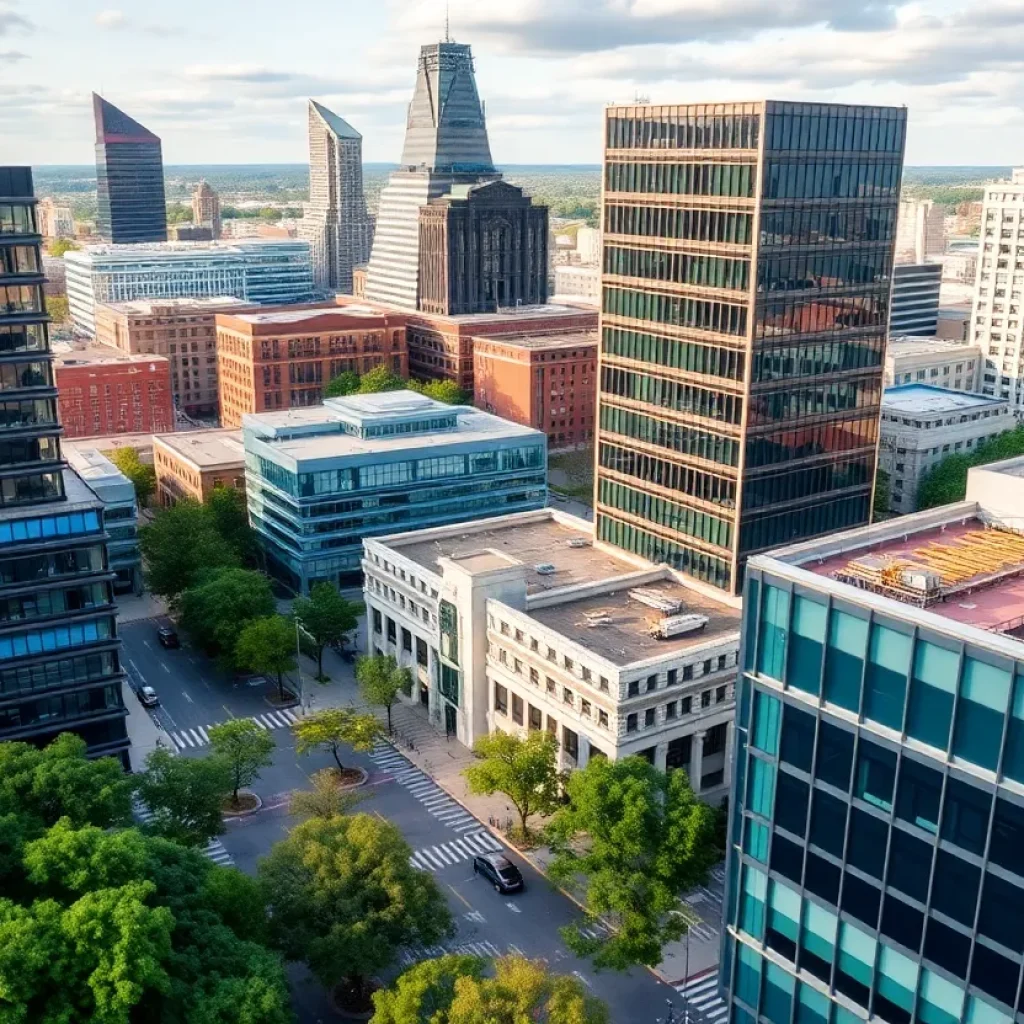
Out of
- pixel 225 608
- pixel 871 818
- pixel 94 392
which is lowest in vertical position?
pixel 225 608

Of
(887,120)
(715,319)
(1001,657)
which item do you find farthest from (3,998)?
(887,120)

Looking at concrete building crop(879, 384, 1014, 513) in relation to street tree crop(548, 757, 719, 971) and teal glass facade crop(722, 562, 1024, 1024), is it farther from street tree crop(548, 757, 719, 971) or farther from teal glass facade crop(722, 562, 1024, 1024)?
teal glass facade crop(722, 562, 1024, 1024)

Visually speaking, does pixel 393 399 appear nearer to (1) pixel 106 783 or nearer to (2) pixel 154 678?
(2) pixel 154 678

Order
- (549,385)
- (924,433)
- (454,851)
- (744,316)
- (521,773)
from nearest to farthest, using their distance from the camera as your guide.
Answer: (521,773) < (454,851) < (744,316) < (924,433) < (549,385)

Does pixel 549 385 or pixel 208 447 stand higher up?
pixel 549 385

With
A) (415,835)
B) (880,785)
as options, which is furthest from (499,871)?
(880,785)

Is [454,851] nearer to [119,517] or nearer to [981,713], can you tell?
[981,713]

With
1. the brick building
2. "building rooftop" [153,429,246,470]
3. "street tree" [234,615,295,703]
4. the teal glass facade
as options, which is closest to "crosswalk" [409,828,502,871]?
"street tree" [234,615,295,703]

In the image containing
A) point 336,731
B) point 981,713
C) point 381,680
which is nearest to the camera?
point 981,713
